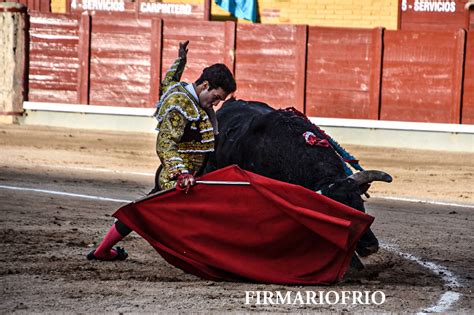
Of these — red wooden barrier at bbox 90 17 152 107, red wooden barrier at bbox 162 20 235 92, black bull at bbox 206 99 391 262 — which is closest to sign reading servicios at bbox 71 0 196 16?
red wooden barrier at bbox 90 17 152 107

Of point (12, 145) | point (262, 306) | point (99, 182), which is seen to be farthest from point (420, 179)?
point (262, 306)

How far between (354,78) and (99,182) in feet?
18.0

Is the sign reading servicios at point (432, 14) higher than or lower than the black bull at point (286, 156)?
higher

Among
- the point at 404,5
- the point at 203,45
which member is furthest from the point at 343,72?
the point at 404,5

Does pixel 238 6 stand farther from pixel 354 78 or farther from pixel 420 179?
pixel 420 179

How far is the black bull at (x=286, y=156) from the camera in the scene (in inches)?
181

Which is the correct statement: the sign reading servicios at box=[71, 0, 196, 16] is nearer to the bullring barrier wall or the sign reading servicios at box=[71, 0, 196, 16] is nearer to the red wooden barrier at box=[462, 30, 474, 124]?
the bullring barrier wall

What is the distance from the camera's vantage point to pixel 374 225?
675 centimetres

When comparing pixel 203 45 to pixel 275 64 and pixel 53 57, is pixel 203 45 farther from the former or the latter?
pixel 53 57

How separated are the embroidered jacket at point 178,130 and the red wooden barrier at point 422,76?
8731 mm

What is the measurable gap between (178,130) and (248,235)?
54 centimetres

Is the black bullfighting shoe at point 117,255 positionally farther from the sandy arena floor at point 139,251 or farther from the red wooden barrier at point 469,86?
the red wooden barrier at point 469,86

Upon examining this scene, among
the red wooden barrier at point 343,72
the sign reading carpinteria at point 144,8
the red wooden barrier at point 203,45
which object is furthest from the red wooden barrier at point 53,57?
the red wooden barrier at point 343,72

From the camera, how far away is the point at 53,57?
1422 cm
